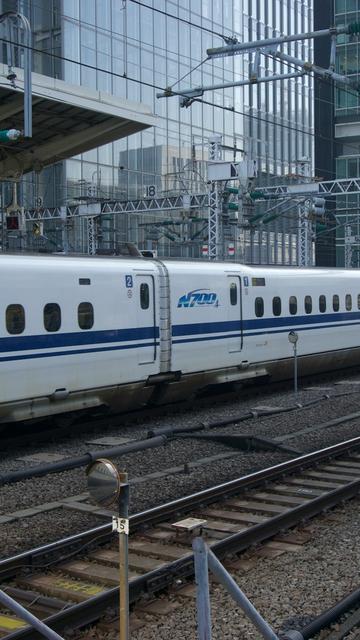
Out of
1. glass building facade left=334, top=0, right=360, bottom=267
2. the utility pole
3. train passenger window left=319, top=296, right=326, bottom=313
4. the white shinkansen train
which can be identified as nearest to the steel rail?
the white shinkansen train

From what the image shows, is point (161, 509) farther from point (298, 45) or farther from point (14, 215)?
point (298, 45)

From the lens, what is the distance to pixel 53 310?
1298 centimetres

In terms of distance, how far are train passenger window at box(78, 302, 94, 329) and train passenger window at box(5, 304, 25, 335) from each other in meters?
1.29

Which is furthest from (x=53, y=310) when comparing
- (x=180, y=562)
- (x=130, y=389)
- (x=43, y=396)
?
(x=180, y=562)

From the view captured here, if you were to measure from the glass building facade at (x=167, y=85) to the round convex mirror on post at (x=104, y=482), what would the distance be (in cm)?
3246

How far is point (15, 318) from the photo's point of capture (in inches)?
484

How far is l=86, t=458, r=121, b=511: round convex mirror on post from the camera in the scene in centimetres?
440

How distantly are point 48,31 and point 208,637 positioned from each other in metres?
41.1

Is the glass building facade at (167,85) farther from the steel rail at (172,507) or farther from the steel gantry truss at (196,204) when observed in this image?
the steel rail at (172,507)

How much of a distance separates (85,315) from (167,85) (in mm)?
36186

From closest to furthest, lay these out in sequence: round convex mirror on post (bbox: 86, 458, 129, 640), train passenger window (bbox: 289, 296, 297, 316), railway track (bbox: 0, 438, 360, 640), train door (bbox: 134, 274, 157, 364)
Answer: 1. round convex mirror on post (bbox: 86, 458, 129, 640)
2. railway track (bbox: 0, 438, 360, 640)
3. train door (bbox: 134, 274, 157, 364)
4. train passenger window (bbox: 289, 296, 297, 316)

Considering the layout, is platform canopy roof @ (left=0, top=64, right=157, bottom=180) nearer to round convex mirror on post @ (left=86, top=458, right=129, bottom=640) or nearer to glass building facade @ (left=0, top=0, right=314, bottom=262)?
glass building facade @ (left=0, top=0, right=314, bottom=262)

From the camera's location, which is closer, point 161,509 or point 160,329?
point 161,509

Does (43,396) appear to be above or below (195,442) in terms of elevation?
above
